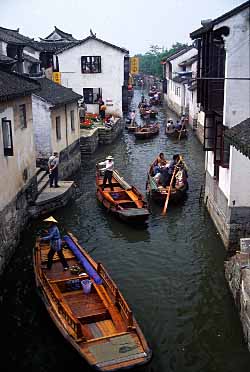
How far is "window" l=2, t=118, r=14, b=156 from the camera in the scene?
44.6ft

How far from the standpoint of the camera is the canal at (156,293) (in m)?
9.73

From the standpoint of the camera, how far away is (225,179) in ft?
47.4

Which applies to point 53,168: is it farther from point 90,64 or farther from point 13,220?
point 90,64

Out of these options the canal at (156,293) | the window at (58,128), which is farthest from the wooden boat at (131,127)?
the canal at (156,293)

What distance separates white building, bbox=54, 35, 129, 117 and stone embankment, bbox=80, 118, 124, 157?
2.53m

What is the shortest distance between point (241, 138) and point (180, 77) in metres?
40.8

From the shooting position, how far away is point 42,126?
2150 centimetres

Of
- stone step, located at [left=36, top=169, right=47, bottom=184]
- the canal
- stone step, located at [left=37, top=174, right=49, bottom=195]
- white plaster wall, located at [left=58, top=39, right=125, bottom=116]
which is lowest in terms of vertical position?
the canal

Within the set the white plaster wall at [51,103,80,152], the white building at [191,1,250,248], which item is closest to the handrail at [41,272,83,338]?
the white building at [191,1,250,248]

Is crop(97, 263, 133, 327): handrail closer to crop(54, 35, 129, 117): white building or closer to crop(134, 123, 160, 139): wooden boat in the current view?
crop(134, 123, 160, 139): wooden boat

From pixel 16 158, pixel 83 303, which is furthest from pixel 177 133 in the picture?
pixel 83 303

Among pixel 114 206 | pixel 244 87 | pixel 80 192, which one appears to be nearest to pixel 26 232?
pixel 114 206

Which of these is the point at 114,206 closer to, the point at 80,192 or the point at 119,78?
the point at 80,192

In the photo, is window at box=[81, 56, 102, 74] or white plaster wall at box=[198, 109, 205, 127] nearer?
white plaster wall at box=[198, 109, 205, 127]
